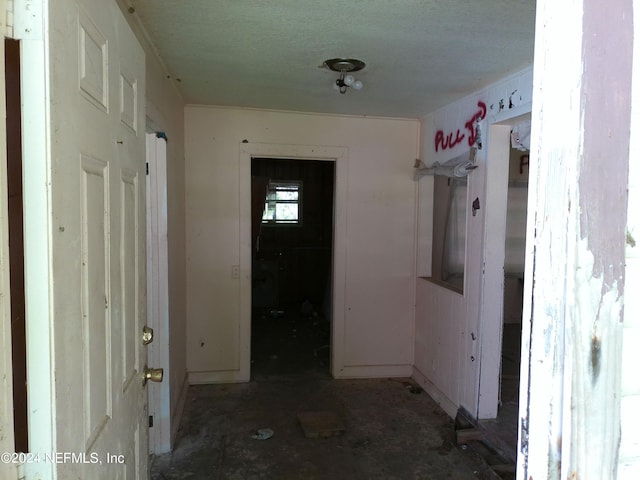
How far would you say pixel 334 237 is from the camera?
11.9ft

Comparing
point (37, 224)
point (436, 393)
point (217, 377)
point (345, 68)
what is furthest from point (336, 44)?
point (217, 377)

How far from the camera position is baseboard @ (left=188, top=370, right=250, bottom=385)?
137 inches

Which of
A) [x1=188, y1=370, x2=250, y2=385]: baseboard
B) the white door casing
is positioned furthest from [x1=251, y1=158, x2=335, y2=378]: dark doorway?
the white door casing

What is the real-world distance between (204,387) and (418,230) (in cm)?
227

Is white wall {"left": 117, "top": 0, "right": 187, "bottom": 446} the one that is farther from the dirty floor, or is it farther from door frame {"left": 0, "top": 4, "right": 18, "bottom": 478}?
door frame {"left": 0, "top": 4, "right": 18, "bottom": 478}

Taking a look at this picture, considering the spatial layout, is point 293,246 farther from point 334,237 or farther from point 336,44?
point 336,44

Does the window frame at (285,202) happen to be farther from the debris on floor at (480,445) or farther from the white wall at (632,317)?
the white wall at (632,317)

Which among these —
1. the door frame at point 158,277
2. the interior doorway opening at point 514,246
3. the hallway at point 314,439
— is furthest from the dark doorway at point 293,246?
the door frame at point 158,277

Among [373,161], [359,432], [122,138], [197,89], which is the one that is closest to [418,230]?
[373,161]

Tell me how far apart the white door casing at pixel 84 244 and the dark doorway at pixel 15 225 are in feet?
0.04

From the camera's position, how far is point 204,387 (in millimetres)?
3445

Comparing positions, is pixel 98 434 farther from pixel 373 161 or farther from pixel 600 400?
pixel 373 161

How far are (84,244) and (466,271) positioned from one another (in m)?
2.51

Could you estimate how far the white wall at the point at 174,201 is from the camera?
2.18 m
